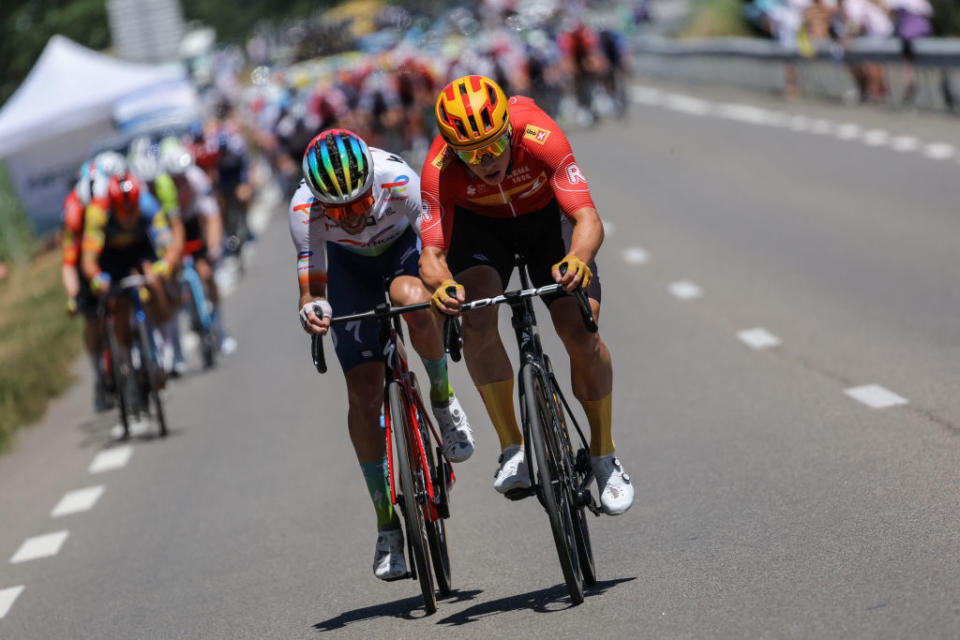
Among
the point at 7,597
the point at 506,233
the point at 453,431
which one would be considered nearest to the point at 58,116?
the point at 7,597

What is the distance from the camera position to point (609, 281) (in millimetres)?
17047

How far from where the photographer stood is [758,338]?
12.6 m

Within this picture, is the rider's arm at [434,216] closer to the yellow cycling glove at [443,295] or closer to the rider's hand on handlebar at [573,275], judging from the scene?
the yellow cycling glove at [443,295]

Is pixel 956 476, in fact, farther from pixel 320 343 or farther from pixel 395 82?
pixel 395 82

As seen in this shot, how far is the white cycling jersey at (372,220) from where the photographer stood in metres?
7.24

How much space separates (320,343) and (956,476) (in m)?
2.95

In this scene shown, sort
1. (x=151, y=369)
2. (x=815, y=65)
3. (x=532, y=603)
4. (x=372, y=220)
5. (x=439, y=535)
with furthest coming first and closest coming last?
1. (x=815, y=65)
2. (x=151, y=369)
3. (x=372, y=220)
4. (x=439, y=535)
5. (x=532, y=603)

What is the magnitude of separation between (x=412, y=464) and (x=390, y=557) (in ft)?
1.65

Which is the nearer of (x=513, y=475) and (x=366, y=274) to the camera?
(x=513, y=475)

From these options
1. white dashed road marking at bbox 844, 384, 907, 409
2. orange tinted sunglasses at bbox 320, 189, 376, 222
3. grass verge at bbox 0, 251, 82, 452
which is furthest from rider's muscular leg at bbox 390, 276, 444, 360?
grass verge at bbox 0, 251, 82, 452

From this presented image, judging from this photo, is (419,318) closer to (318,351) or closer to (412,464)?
(318,351)

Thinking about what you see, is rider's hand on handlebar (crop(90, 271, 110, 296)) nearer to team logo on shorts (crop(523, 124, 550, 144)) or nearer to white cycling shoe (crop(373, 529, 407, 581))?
white cycling shoe (crop(373, 529, 407, 581))

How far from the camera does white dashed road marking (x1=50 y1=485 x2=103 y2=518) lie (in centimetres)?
1104

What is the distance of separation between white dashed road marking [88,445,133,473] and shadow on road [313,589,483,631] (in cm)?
547
